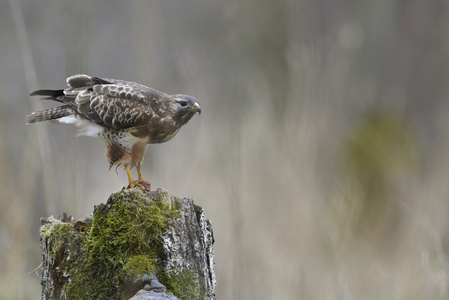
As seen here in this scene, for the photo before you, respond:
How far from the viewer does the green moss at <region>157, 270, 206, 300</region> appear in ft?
6.42

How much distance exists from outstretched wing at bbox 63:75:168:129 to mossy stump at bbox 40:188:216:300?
Answer: 3.16ft

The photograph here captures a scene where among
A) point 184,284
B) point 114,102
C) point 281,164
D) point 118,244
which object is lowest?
point 184,284

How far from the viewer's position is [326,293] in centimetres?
333

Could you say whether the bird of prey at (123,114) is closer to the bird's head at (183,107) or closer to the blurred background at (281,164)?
the bird's head at (183,107)

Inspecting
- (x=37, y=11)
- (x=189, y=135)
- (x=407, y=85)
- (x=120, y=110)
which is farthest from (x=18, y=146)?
(x=407, y=85)

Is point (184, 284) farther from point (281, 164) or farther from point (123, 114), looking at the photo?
point (281, 164)

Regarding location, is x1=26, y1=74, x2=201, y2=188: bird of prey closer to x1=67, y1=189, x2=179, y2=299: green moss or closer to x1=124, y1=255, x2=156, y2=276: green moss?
x1=67, y1=189, x2=179, y2=299: green moss

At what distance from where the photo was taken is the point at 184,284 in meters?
1.99

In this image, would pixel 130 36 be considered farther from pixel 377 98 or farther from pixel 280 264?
pixel 280 264

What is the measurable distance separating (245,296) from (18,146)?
439cm

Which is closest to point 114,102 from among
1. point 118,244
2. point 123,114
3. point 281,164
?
point 123,114

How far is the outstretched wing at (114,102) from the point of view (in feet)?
9.87

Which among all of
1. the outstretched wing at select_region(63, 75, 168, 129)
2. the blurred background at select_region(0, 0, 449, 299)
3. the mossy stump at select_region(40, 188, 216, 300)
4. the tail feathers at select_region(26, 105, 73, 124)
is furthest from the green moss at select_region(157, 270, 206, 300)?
the tail feathers at select_region(26, 105, 73, 124)

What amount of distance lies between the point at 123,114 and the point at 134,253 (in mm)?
1194
